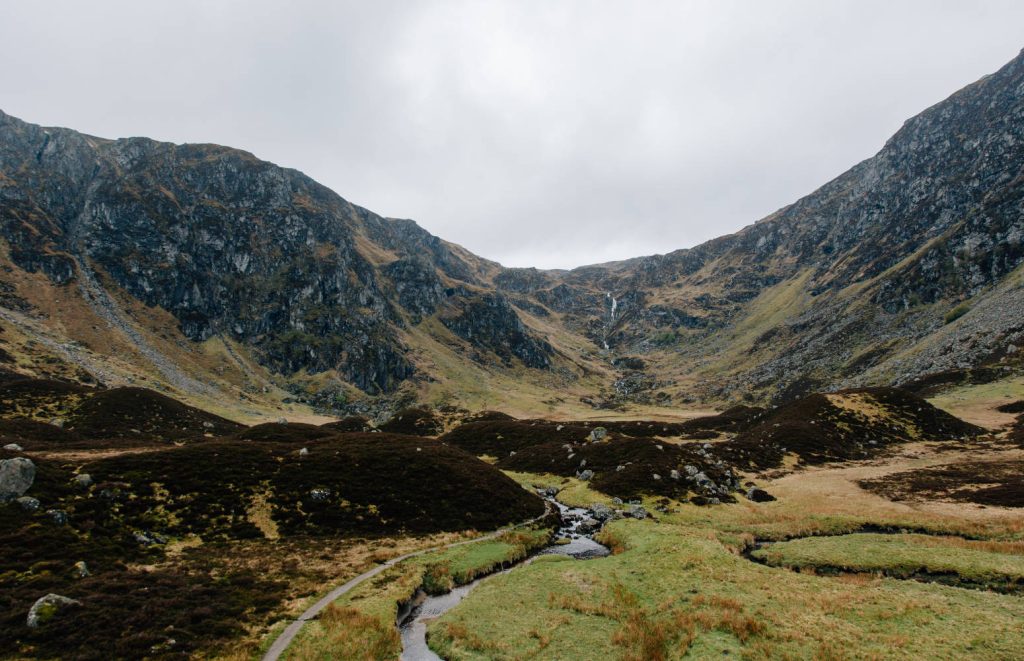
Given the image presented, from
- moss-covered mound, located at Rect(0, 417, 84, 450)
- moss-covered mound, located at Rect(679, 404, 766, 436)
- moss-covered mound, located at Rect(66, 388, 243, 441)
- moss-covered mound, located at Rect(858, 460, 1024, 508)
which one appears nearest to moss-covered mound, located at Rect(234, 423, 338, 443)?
moss-covered mound, located at Rect(66, 388, 243, 441)

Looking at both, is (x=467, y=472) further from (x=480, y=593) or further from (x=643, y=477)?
(x=480, y=593)

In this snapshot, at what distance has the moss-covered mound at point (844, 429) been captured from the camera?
82.9 metres

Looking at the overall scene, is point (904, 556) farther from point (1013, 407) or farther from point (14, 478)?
point (1013, 407)

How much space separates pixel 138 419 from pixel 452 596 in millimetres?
109065

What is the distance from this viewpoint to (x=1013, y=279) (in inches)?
6383

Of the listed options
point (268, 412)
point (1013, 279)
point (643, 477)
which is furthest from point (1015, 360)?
point (268, 412)

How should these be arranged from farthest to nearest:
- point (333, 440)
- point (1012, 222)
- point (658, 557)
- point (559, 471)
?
1. point (1012, 222)
2. point (559, 471)
3. point (333, 440)
4. point (658, 557)

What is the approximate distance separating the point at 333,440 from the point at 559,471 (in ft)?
124

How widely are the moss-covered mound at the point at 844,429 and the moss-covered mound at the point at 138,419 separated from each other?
114119 mm

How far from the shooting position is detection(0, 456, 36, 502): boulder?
36.6 m

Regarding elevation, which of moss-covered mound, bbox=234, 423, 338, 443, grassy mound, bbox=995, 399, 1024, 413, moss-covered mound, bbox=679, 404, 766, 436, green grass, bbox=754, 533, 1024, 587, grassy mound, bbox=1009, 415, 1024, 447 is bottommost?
moss-covered mound, bbox=679, 404, 766, 436

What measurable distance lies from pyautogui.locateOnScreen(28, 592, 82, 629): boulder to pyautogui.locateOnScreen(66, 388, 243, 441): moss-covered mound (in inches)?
3087

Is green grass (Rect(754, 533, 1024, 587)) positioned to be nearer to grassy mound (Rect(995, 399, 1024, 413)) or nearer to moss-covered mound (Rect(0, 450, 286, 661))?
moss-covered mound (Rect(0, 450, 286, 661))

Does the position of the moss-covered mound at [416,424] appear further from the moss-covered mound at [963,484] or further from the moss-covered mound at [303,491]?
the moss-covered mound at [963,484]
